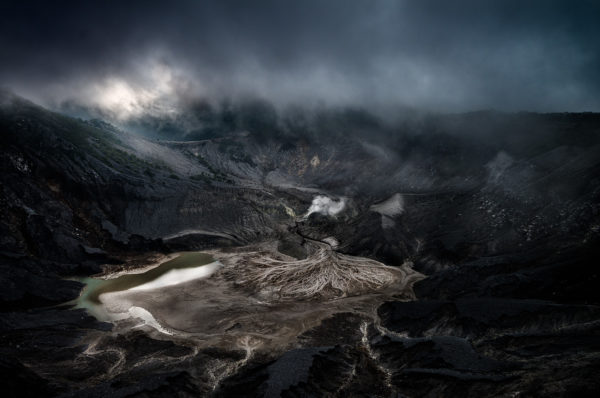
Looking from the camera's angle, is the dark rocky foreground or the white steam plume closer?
the dark rocky foreground

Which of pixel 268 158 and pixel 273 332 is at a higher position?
pixel 268 158

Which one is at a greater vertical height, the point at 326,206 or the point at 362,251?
the point at 326,206

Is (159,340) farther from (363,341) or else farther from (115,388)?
(363,341)

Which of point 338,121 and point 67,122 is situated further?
point 338,121

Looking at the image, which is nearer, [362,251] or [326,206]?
[362,251]

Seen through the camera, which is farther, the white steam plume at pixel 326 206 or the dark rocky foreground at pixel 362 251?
the white steam plume at pixel 326 206

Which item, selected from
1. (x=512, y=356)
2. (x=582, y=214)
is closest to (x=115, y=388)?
(x=512, y=356)

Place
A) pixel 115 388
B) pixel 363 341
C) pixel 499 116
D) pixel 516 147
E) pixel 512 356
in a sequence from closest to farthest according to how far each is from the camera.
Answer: pixel 115 388
pixel 512 356
pixel 363 341
pixel 516 147
pixel 499 116

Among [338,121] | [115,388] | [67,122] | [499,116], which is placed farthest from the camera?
[338,121]
